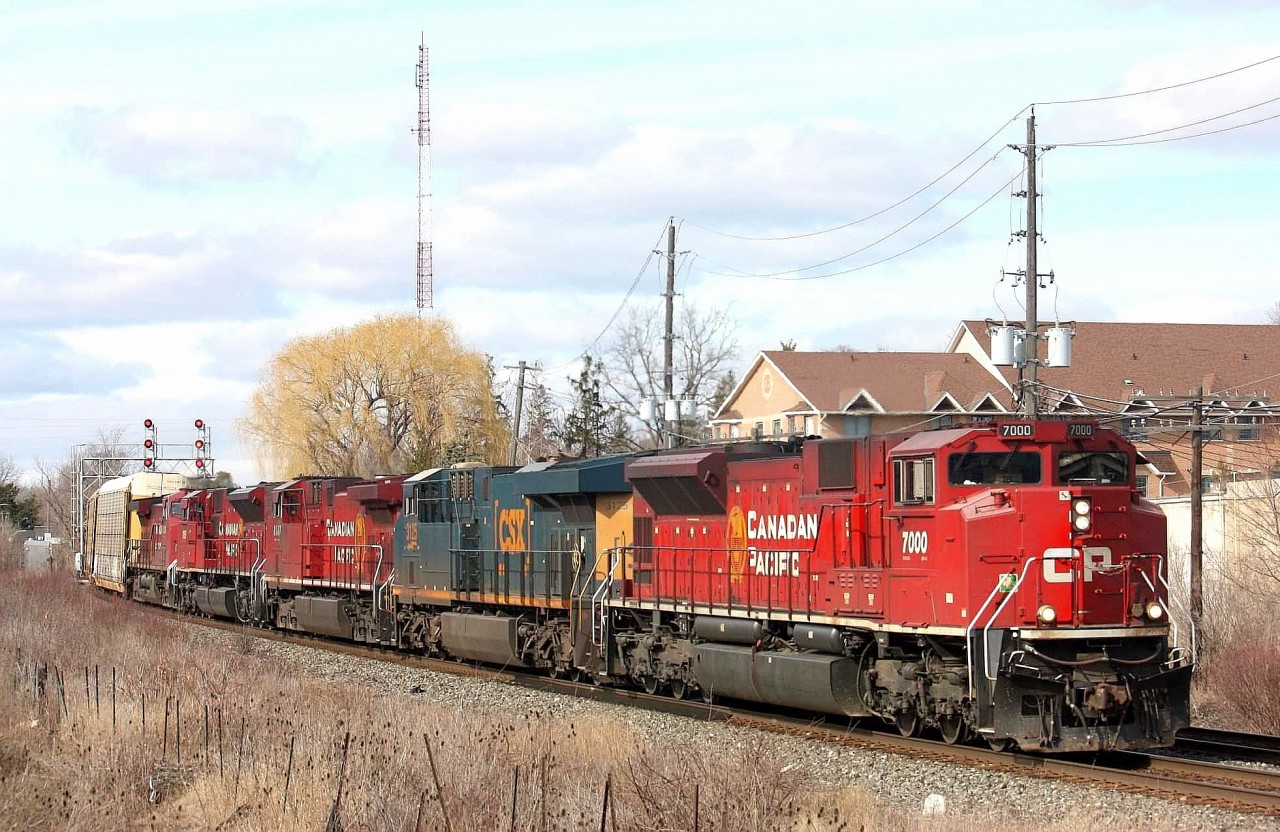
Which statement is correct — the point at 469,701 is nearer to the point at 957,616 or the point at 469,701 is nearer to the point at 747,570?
the point at 747,570

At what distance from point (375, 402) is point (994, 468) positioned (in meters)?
43.8

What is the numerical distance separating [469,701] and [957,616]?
22.1ft

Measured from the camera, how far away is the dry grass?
871 cm

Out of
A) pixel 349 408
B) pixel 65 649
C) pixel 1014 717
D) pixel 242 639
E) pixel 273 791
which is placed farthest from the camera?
pixel 349 408

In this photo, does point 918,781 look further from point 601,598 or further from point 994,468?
point 601,598

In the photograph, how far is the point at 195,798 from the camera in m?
10.5

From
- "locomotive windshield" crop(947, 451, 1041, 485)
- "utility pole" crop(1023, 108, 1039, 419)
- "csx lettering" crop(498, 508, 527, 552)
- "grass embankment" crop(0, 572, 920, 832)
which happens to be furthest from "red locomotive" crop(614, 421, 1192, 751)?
"utility pole" crop(1023, 108, 1039, 419)

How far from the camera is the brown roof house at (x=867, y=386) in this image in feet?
182

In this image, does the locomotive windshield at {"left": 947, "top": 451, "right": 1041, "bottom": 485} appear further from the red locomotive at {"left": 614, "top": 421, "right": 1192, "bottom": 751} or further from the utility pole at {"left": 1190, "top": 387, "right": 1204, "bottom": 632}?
the utility pole at {"left": 1190, "top": 387, "right": 1204, "bottom": 632}

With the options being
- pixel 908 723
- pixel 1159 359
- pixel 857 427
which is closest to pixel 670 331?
pixel 857 427

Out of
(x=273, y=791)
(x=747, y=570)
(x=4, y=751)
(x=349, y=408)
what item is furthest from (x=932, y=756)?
(x=349, y=408)

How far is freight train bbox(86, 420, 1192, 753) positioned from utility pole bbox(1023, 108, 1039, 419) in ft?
27.7

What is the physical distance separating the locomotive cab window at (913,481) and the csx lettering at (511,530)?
8.59m

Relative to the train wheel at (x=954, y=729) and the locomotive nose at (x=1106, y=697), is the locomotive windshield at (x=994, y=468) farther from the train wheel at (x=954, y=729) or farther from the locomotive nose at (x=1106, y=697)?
the train wheel at (x=954, y=729)
